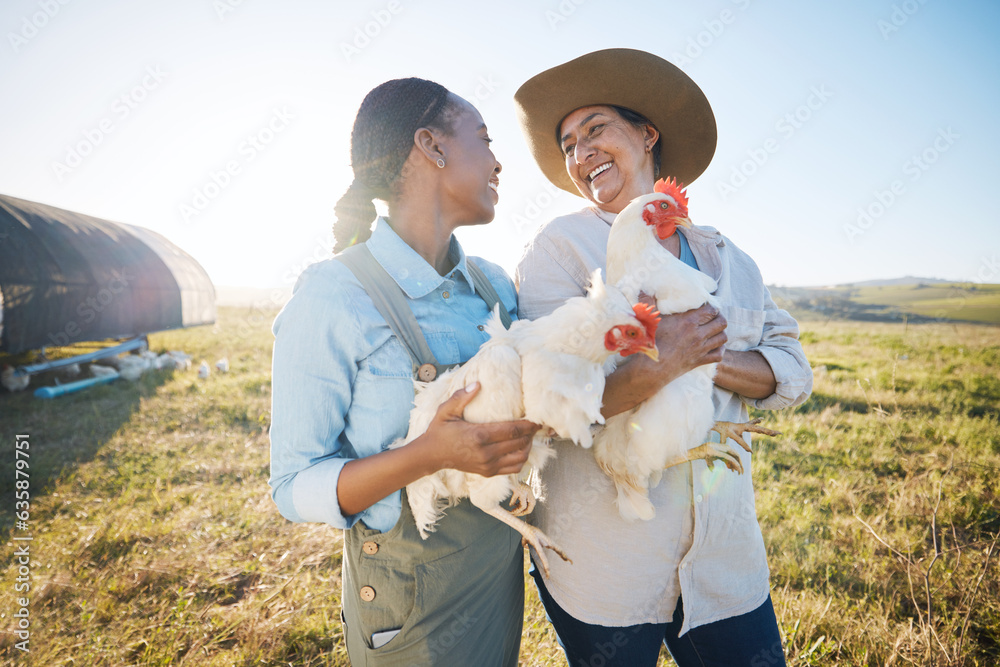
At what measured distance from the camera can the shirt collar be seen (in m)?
1.62

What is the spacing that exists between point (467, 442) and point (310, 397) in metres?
0.53

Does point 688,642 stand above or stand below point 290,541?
above

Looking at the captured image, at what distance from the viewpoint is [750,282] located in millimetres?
2031

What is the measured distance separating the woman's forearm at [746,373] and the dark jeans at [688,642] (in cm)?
94

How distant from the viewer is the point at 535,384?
1579mm

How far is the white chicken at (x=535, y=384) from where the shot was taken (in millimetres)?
1542

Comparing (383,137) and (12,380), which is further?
(12,380)

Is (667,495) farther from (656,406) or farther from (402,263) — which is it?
(402,263)

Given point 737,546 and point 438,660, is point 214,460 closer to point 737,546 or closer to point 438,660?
point 438,660

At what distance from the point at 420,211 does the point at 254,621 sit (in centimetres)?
309

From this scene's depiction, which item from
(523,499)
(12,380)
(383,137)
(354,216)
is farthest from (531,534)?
(12,380)

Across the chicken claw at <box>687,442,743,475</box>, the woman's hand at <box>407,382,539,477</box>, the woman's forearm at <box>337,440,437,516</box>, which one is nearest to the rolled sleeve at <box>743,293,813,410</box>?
the chicken claw at <box>687,442,743,475</box>

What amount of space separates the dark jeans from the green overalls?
41cm

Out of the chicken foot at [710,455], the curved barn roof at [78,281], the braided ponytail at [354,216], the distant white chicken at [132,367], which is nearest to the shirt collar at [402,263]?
the braided ponytail at [354,216]
